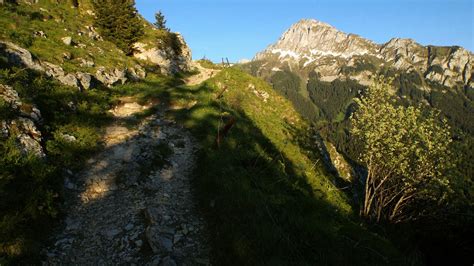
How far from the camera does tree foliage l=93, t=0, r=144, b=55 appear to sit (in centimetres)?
4125

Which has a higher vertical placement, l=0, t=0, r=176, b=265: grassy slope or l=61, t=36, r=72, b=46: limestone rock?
l=61, t=36, r=72, b=46: limestone rock

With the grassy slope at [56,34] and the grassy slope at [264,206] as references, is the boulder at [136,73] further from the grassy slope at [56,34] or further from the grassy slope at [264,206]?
the grassy slope at [264,206]

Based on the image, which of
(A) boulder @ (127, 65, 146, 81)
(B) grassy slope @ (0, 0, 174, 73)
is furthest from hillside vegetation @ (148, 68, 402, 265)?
(B) grassy slope @ (0, 0, 174, 73)

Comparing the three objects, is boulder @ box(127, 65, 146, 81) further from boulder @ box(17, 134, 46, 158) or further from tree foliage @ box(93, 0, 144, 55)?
boulder @ box(17, 134, 46, 158)

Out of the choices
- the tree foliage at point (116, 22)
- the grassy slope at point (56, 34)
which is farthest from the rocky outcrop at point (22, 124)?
the tree foliage at point (116, 22)

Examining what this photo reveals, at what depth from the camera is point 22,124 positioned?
1466 cm

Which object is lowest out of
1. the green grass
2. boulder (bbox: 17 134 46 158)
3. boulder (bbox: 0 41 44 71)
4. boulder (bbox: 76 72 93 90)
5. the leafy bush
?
boulder (bbox: 17 134 46 158)

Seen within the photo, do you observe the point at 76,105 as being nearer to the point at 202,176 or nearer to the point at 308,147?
the point at 202,176

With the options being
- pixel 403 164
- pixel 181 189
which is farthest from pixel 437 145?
pixel 181 189

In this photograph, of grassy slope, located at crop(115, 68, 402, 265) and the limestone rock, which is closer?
grassy slope, located at crop(115, 68, 402, 265)

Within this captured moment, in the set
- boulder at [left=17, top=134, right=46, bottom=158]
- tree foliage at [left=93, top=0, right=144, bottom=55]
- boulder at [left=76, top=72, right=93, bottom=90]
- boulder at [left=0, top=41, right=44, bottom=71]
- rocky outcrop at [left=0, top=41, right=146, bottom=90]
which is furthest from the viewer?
tree foliage at [left=93, top=0, right=144, bottom=55]

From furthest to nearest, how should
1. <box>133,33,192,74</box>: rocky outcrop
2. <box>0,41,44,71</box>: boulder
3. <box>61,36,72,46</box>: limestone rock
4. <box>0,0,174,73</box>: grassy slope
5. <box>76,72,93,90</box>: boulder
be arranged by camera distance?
<box>133,33,192,74</box>: rocky outcrop, <box>61,36,72,46</box>: limestone rock, <box>0,0,174,73</box>: grassy slope, <box>76,72,93,90</box>: boulder, <box>0,41,44,71</box>: boulder

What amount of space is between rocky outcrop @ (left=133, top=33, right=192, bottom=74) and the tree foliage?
137 cm

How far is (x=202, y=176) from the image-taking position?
49.6 ft
